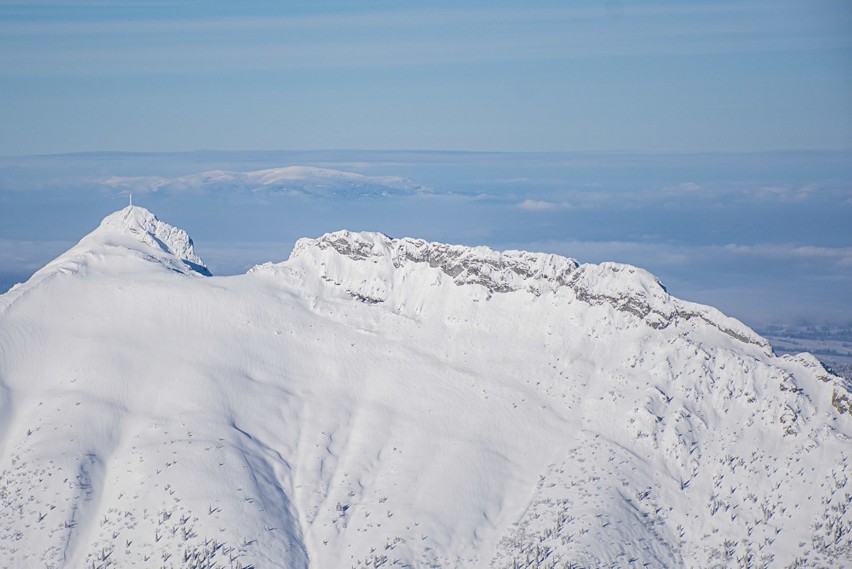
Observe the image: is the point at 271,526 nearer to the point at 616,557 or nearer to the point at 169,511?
the point at 169,511

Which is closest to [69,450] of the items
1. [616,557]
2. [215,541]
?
[215,541]

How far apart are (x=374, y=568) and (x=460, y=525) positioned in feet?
55.9

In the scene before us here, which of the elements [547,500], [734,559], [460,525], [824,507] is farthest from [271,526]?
[824,507]

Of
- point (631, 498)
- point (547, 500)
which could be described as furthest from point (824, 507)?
point (547, 500)

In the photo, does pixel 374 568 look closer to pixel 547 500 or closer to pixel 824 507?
pixel 547 500

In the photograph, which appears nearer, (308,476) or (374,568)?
(374,568)

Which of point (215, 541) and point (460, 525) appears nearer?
point (215, 541)

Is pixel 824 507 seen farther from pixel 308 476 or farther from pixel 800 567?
pixel 308 476

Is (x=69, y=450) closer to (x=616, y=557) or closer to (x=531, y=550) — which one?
(x=531, y=550)

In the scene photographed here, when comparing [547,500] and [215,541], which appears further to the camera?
[547,500]

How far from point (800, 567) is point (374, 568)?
212ft

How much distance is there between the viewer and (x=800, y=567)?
186 m

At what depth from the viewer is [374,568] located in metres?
182

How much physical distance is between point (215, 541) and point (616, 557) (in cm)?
6007
